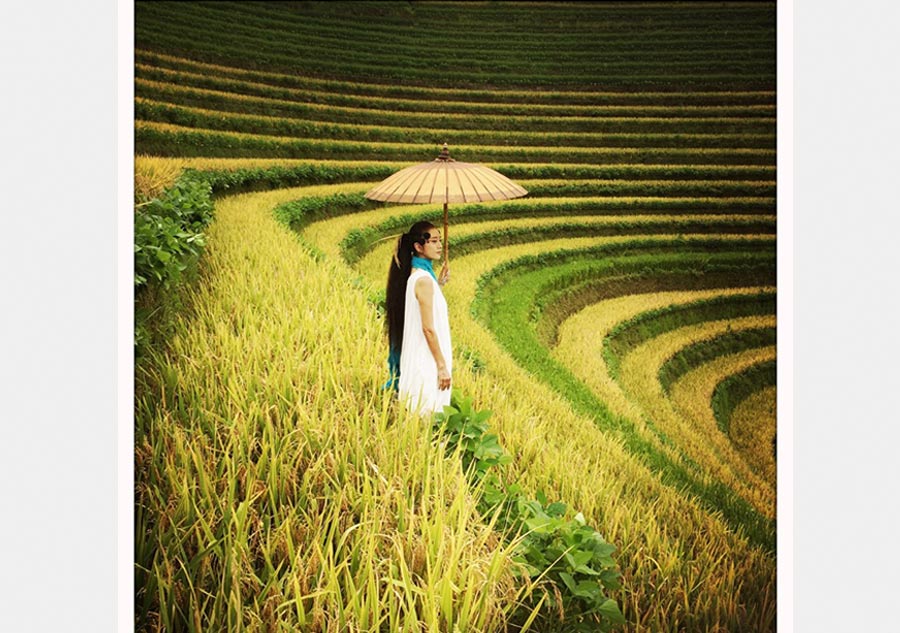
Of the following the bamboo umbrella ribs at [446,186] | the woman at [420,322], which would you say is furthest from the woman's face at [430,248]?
the bamboo umbrella ribs at [446,186]

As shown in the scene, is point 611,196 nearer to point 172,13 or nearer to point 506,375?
point 506,375

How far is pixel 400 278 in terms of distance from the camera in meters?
2.31

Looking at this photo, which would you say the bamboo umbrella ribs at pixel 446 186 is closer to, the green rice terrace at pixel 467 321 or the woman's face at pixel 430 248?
the woman's face at pixel 430 248

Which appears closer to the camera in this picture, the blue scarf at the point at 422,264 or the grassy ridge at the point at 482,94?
the blue scarf at the point at 422,264

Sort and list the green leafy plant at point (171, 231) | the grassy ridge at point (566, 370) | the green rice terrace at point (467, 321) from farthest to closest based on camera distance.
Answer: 1. the grassy ridge at point (566, 370)
2. the green leafy plant at point (171, 231)
3. the green rice terrace at point (467, 321)

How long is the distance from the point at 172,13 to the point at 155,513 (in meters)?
1.99

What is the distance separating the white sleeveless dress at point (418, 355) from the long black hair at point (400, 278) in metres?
0.04

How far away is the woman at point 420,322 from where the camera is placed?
2.24m

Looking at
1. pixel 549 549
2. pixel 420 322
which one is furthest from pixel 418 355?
pixel 549 549

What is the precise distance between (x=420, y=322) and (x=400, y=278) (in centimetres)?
16

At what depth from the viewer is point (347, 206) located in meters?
3.49

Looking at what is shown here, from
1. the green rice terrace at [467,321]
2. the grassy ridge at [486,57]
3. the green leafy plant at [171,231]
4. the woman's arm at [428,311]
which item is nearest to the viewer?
the green rice terrace at [467,321]

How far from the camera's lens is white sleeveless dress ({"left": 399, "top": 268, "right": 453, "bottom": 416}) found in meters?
2.26

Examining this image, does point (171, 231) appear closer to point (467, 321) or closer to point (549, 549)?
point (467, 321)
